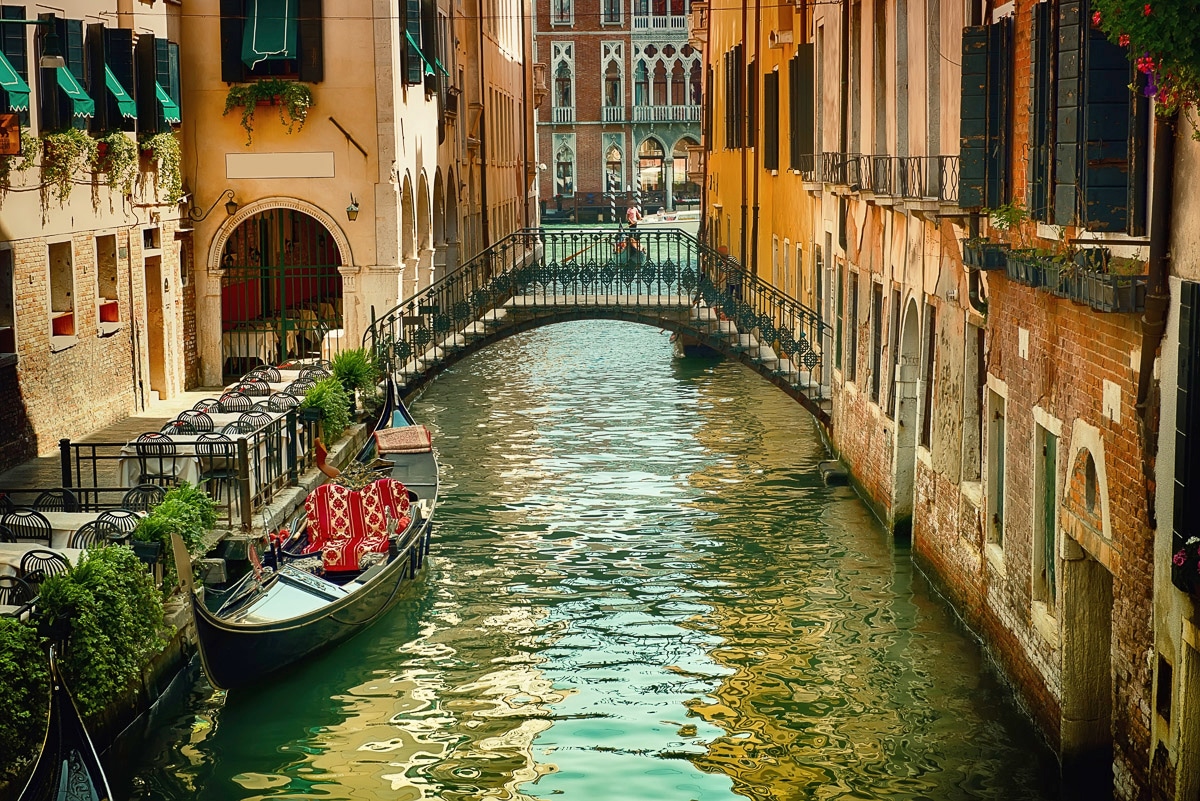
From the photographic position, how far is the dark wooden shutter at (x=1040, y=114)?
8.31 metres

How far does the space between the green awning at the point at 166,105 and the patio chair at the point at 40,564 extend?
9.77m

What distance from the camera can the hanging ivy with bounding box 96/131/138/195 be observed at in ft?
54.4

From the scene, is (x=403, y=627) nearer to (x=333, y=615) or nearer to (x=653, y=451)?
(x=333, y=615)

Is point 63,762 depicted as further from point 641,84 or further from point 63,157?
point 641,84

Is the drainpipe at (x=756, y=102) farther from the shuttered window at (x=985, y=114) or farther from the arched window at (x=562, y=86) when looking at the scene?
the arched window at (x=562, y=86)

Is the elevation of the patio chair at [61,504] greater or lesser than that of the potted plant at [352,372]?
lesser

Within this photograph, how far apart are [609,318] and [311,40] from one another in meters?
4.99

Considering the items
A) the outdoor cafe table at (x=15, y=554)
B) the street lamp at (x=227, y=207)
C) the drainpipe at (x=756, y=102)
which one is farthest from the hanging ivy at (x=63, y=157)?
the drainpipe at (x=756, y=102)

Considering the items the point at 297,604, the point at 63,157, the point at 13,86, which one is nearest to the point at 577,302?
the point at 63,157

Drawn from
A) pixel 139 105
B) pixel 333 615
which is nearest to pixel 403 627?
pixel 333 615

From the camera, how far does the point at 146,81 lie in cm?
1761

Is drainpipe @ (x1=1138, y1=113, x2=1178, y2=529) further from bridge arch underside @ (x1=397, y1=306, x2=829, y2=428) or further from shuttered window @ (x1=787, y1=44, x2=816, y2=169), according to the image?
shuttered window @ (x1=787, y1=44, x2=816, y2=169)

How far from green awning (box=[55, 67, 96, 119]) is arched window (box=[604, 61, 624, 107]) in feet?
160

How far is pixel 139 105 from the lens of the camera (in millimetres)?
17703
